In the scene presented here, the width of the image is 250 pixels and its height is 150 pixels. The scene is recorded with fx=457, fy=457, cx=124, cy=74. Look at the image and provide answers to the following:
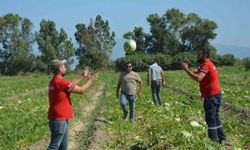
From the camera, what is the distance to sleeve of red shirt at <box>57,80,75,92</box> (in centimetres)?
761

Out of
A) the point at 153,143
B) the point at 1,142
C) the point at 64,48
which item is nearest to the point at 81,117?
the point at 1,142

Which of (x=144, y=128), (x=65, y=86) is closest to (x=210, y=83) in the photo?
(x=65, y=86)

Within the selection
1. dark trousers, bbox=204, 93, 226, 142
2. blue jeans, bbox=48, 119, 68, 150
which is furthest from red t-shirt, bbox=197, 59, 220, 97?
blue jeans, bbox=48, 119, 68, 150

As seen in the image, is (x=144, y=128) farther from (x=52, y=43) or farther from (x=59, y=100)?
(x=52, y=43)

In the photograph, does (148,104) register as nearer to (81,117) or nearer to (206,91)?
(81,117)

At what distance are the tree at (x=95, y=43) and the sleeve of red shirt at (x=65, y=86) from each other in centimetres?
6495

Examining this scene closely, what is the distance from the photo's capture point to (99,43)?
80.7m

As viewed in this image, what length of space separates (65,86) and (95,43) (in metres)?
73.2

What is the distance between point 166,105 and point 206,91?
6.76m

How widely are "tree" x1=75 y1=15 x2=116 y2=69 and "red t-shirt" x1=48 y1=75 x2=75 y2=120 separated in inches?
2552

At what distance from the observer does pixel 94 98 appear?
23875 millimetres

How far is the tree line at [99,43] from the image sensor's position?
243ft

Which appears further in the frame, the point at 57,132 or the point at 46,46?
the point at 46,46

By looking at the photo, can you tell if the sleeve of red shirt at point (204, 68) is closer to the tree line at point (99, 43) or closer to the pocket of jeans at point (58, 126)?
the pocket of jeans at point (58, 126)
